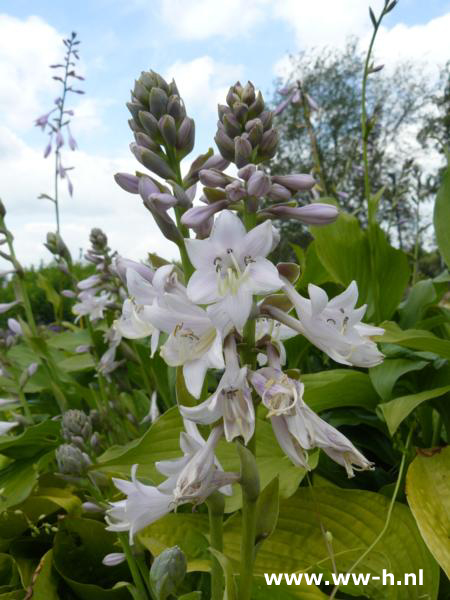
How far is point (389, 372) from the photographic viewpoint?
1.68 m

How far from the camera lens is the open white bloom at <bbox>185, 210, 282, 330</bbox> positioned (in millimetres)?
880

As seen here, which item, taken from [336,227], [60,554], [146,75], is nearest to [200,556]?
[60,554]

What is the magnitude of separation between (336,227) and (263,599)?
1.46 meters

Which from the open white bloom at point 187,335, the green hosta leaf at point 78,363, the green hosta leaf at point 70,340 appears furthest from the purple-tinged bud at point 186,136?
the green hosta leaf at point 70,340

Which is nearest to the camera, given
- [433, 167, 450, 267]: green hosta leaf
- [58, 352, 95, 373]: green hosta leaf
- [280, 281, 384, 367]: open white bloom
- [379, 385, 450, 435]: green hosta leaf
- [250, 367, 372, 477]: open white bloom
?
[250, 367, 372, 477]: open white bloom

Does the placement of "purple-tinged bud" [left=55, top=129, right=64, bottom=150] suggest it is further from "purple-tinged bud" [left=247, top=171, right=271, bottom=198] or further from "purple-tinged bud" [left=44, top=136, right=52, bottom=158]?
"purple-tinged bud" [left=247, top=171, right=271, bottom=198]

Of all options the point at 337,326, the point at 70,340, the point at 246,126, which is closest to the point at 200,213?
the point at 246,126

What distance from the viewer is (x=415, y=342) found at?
1.50 meters

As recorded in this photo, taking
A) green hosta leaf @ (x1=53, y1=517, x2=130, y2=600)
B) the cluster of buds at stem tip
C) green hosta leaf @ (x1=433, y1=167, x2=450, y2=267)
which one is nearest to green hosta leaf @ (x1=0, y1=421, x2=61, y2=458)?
green hosta leaf @ (x1=53, y1=517, x2=130, y2=600)

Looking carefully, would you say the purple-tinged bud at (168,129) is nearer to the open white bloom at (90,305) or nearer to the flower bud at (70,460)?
the flower bud at (70,460)

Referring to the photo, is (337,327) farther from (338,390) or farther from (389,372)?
(389,372)

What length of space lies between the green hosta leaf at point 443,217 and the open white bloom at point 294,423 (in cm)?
129

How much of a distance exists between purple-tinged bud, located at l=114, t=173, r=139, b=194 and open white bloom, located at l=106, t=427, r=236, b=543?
18.2 inches

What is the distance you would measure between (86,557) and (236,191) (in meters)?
1.15
